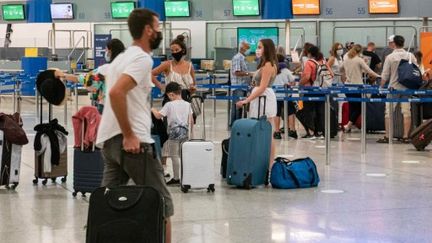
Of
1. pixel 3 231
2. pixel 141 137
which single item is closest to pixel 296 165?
pixel 3 231

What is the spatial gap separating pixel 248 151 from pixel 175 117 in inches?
35.4

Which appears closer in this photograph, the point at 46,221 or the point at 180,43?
the point at 46,221

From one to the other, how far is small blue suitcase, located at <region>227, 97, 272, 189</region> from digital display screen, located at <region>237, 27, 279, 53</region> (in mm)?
11966

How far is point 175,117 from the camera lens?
9.55 meters

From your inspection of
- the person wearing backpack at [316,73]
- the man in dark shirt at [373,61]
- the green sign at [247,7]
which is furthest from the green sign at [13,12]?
the person wearing backpack at [316,73]

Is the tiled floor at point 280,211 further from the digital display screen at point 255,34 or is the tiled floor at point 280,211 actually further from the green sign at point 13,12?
the green sign at point 13,12

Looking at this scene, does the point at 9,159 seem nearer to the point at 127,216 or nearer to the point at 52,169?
the point at 52,169

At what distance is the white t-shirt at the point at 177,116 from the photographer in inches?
375

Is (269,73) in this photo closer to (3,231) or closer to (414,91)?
(3,231)

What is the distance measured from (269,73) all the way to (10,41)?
77.5 ft

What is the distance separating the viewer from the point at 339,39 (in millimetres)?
22781

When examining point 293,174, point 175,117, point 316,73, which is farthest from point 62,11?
point 293,174

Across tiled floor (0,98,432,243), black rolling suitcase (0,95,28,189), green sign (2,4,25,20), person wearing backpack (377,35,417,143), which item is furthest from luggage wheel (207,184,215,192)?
green sign (2,4,25,20)

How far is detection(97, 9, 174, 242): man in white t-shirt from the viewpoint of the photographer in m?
5.04
